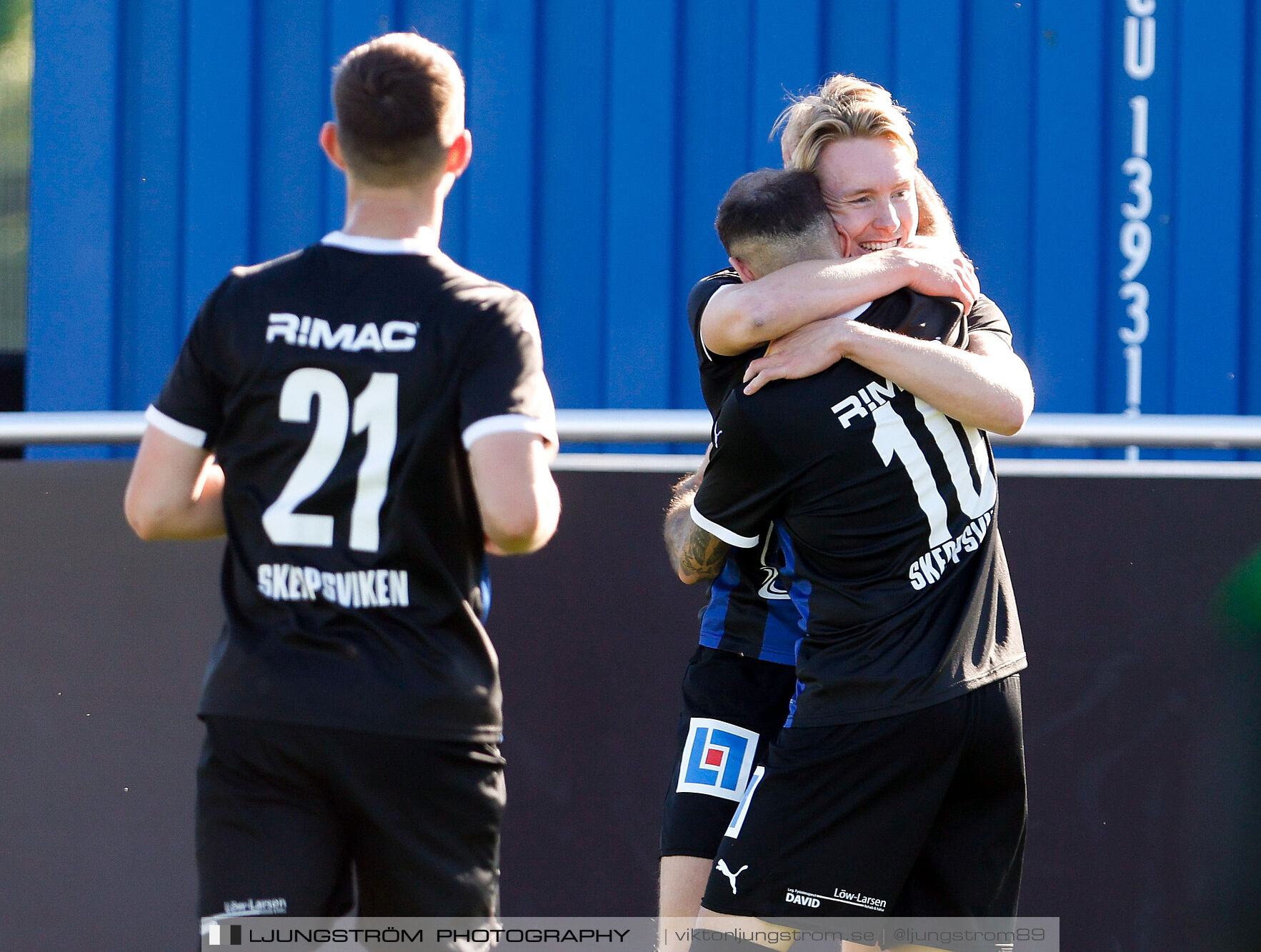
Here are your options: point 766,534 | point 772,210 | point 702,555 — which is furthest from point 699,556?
point 772,210

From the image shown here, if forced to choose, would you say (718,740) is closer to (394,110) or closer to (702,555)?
(702,555)

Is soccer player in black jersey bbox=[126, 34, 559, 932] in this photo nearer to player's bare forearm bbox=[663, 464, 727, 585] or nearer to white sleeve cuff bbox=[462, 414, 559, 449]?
white sleeve cuff bbox=[462, 414, 559, 449]

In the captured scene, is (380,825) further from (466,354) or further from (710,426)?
(710,426)

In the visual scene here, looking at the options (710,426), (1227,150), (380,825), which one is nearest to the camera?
(380,825)

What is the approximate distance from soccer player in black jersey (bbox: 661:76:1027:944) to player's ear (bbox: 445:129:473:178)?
0.52 meters

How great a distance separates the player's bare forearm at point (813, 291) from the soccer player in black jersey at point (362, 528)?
42 centimetres

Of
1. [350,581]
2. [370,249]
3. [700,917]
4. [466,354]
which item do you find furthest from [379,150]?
[700,917]

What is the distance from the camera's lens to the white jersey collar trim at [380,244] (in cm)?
192

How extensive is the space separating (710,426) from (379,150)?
4.76ft

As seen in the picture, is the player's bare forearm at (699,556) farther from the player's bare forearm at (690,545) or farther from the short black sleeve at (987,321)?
the short black sleeve at (987,321)

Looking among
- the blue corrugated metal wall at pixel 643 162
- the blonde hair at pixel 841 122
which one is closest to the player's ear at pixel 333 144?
the blonde hair at pixel 841 122

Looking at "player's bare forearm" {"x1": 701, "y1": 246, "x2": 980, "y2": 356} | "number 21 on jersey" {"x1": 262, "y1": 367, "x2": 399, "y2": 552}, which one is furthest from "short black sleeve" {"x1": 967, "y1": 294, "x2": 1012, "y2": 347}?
"number 21 on jersey" {"x1": 262, "y1": 367, "x2": 399, "y2": 552}

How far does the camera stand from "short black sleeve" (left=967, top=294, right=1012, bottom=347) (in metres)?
2.37

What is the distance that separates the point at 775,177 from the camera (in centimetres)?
223
